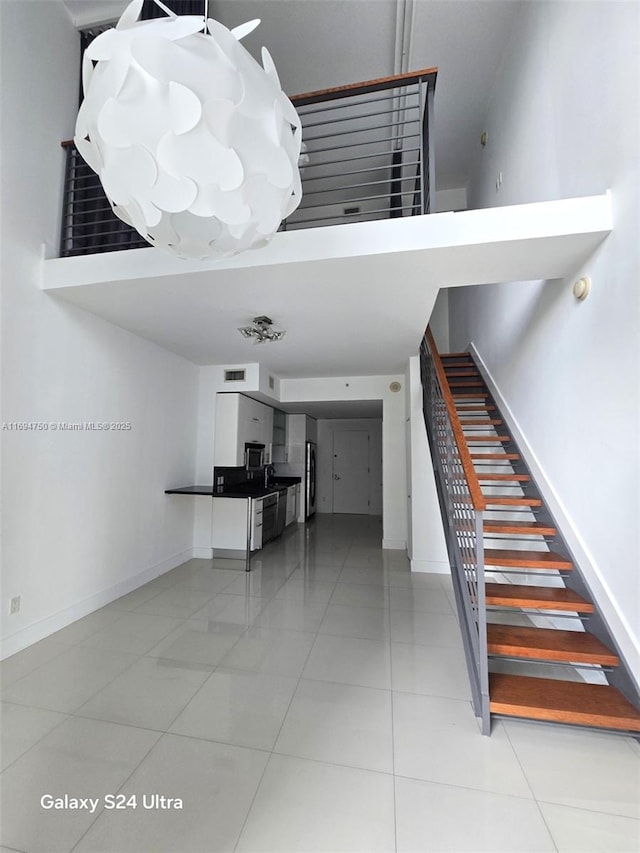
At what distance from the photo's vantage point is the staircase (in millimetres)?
1938

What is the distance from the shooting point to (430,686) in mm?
2326

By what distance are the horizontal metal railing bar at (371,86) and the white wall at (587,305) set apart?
3.17 feet

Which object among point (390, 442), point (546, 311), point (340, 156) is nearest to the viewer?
point (546, 311)

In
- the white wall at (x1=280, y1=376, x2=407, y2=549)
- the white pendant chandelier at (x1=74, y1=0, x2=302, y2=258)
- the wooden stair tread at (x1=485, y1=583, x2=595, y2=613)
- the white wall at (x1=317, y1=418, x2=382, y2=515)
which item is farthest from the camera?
the white wall at (x1=317, y1=418, x2=382, y2=515)

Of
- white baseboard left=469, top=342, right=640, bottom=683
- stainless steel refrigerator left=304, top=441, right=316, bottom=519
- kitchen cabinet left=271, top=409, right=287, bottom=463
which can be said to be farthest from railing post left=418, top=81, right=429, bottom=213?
stainless steel refrigerator left=304, top=441, right=316, bottom=519

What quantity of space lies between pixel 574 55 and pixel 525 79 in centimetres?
110

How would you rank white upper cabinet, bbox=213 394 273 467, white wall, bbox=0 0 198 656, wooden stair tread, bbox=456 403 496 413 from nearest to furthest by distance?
white wall, bbox=0 0 198 656
wooden stair tread, bbox=456 403 496 413
white upper cabinet, bbox=213 394 273 467

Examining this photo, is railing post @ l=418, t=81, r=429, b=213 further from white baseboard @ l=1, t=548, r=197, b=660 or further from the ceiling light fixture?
white baseboard @ l=1, t=548, r=197, b=660

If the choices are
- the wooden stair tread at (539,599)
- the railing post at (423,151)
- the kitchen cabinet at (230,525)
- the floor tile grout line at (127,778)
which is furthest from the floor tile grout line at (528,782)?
the kitchen cabinet at (230,525)

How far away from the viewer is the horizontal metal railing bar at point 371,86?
8.19ft

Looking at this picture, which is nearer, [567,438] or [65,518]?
[567,438]

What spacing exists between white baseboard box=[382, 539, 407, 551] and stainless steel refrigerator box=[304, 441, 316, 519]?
2.46 metres

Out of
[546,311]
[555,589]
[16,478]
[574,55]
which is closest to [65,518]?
[16,478]

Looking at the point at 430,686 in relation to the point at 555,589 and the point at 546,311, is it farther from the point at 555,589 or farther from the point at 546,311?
the point at 546,311
